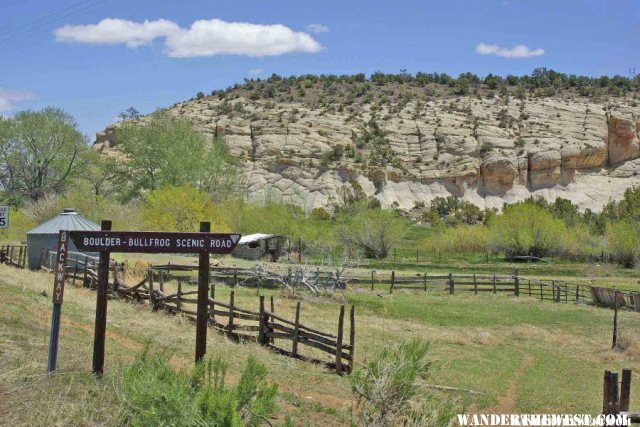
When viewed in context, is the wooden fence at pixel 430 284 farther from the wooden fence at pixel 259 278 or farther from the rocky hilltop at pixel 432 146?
the rocky hilltop at pixel 432 146

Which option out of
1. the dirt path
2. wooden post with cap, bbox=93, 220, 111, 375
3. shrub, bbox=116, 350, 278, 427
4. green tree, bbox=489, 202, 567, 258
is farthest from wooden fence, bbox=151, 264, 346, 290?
green tree, bbox=489, 202, 567, 258

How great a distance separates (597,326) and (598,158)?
83325 mm

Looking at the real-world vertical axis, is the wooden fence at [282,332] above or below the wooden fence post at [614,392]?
below

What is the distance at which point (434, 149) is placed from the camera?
102 meters

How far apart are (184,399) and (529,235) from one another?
6039cm

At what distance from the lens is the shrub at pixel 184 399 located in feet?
22.3

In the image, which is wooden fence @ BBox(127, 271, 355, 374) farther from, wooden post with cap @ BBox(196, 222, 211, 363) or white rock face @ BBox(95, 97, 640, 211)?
white rock face @ BBox(95, 97, 640, 211)

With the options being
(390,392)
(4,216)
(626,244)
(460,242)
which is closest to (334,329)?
(4,216)

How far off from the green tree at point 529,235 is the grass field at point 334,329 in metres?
31.7

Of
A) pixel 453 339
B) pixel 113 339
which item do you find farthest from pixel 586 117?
pixel 113 339

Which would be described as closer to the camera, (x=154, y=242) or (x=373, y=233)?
(x=154, y=242)

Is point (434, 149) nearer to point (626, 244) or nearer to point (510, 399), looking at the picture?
point (626, 244)

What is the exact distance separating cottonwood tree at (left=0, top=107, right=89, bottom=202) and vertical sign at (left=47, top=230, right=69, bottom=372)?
52.8 metres

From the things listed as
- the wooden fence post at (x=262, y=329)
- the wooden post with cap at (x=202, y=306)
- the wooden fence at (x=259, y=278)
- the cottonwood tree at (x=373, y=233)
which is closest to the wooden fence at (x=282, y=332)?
the wooden fence post at (x=262, y=329)
